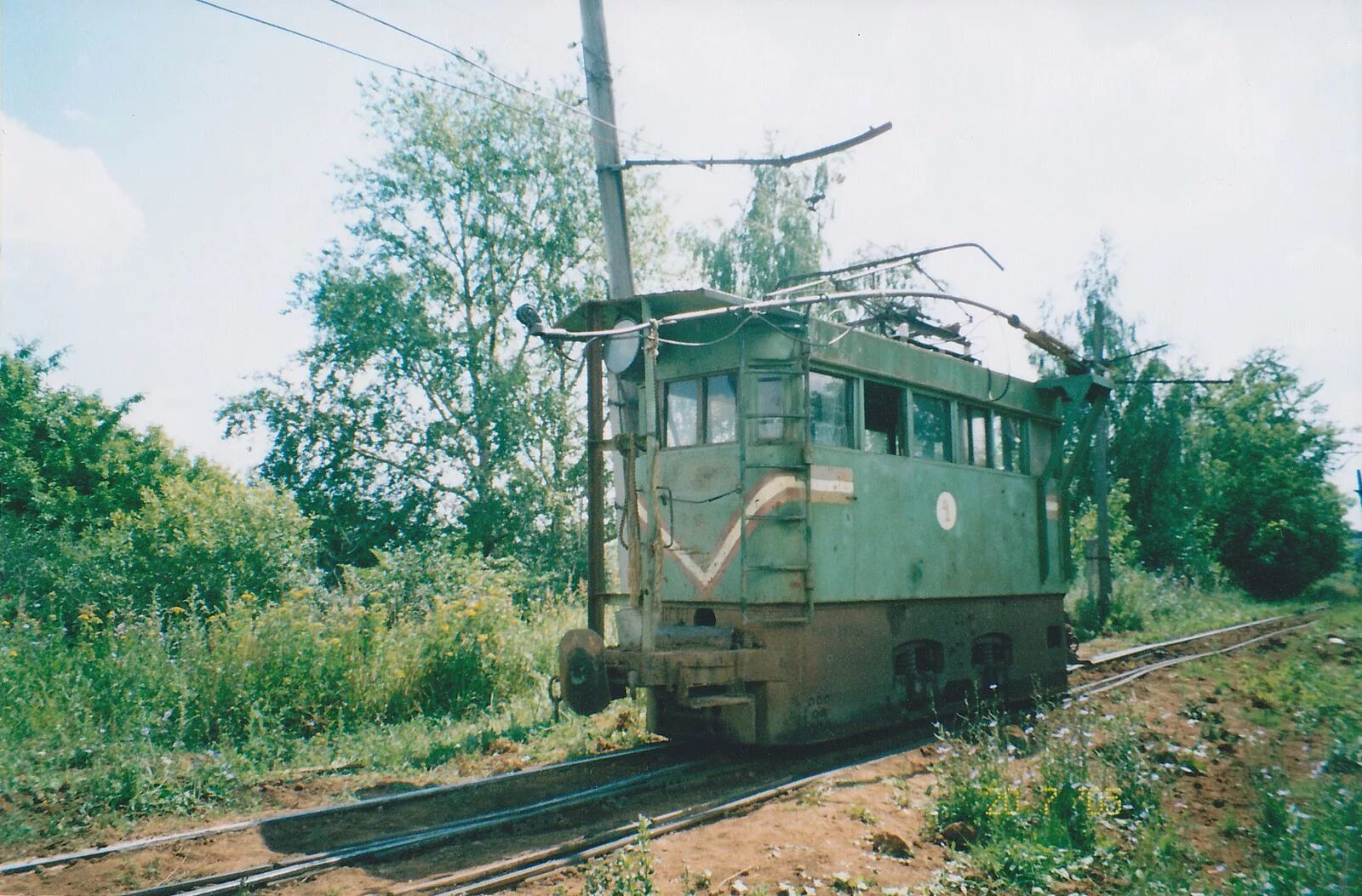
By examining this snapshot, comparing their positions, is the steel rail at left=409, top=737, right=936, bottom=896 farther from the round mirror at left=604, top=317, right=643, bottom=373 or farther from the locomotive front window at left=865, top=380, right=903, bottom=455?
the round mirror at left=604, top=317, right=643, bottom=373

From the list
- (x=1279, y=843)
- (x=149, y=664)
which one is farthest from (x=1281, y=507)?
(x=149, y=664)

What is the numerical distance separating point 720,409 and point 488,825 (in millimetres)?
3876

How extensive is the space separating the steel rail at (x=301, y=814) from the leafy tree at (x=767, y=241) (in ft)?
67.7

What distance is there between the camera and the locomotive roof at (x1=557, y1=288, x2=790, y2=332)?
24.0 ft

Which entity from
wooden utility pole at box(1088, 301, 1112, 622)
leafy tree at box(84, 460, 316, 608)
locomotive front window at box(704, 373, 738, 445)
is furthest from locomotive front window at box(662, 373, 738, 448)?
wooden utility pole at box(1088, 301, 1112, 622)

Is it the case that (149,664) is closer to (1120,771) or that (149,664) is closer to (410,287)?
(1120,771)

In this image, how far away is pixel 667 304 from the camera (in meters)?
7.62

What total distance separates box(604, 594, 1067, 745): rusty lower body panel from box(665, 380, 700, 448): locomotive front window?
4.96 feet

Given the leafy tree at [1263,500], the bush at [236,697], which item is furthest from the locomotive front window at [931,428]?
the leafy tree at [1263,500]

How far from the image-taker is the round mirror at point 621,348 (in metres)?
7.53

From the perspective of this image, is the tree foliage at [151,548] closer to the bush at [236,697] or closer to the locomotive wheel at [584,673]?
the bush at [236,697]

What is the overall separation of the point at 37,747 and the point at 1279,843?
8.71 metres

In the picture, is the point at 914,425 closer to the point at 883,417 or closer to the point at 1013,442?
the point at 883,417

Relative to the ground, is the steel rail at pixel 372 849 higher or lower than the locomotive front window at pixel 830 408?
lower
